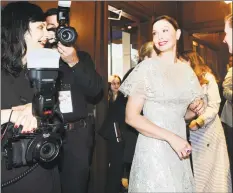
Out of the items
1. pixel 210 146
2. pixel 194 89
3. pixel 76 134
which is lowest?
pixel 210 146

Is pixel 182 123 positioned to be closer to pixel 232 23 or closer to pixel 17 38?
pixel 232 23

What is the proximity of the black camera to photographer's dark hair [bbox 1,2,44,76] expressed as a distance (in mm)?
129

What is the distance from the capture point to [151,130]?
1139mm

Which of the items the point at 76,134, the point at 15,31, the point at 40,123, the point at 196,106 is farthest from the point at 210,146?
the point at 15,31

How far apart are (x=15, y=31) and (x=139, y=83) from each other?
620mm

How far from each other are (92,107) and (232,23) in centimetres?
136

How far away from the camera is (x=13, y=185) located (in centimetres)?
111

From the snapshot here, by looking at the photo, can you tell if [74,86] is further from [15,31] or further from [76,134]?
[15,31]

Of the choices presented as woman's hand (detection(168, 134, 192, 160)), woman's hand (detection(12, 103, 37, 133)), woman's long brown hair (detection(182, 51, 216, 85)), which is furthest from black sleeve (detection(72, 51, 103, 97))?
woman's long brown hair (detection(182, 51, 216, 85))

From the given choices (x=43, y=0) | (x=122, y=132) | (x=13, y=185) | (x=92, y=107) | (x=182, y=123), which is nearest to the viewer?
(x=13, y=185)

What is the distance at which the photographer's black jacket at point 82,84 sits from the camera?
1.49 meters

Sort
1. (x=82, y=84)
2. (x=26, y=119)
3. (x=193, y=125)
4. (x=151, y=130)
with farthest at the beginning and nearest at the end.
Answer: (x=193, y=125) → (x=82, y=84) → (x=151, y=130) → (x=26, y=119)

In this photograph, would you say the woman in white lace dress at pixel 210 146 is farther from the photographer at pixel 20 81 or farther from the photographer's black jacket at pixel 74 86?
the photographer at pixel 20 81

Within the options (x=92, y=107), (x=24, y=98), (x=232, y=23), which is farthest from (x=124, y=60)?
(x=24, y=98)
